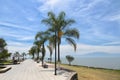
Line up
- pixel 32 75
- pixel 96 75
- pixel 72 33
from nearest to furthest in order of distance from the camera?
pixel 32 75
pixel 96 75
pixel 72 33

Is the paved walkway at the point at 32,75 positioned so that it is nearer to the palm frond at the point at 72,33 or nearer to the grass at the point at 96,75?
the grass at the point at 96,75

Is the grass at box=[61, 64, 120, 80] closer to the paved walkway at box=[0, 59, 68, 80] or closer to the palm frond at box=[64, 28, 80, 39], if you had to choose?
the paved walkway at box=[0, 59, 68, 80]

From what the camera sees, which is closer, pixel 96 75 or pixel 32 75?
pixel 32 75

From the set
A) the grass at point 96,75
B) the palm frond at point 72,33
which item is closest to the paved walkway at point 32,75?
the grass at point 96,75

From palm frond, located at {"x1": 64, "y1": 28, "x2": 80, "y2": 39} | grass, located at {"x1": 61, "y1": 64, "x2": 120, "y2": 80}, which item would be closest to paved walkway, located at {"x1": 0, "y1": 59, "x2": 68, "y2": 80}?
grass, located at {"x1": 61, "y1": 64, "x2": 120, "y2": 80}

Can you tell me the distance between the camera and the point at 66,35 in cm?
2862

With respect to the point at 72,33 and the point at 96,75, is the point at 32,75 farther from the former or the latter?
the point at 72,33

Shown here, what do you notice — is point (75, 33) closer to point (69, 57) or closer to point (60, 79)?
point (60, 79)

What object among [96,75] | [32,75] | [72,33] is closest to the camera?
[32,75]

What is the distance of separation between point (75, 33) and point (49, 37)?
163 inches

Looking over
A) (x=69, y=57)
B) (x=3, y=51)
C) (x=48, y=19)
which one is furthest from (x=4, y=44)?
(x=48, y=19)

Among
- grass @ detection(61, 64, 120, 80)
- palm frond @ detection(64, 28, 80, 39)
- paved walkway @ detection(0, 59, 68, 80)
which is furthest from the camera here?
palm frond @ detection(64, 28, 80, 39)

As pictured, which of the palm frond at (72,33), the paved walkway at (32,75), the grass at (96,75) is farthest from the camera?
the palm frond at (72,33)

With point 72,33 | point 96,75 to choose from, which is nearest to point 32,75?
point 96,75
